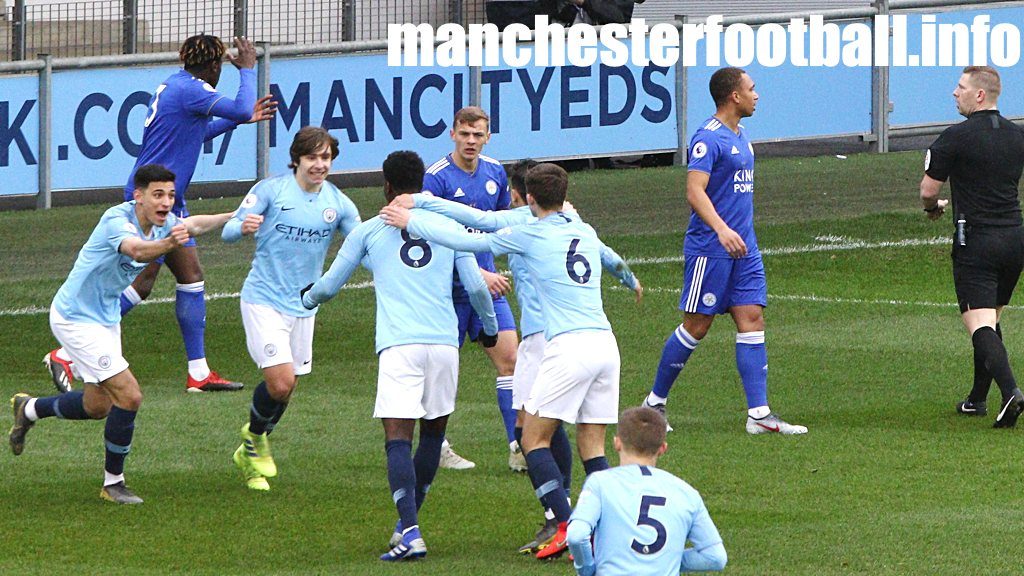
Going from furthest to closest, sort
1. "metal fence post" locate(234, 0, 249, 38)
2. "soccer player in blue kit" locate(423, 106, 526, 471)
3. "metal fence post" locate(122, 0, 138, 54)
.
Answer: "metal fence post" locate(234, 0, 249, 38), "metal fence post" locate(122, 0, 138, 54), "soccer player in blue kit" locate(423, 106, 526, 471)

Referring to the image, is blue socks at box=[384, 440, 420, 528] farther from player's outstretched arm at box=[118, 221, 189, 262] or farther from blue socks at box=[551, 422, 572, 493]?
player's outstretched arm at box=[118, 221, 189, 262]

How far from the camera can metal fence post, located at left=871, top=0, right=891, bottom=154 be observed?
2195 cm

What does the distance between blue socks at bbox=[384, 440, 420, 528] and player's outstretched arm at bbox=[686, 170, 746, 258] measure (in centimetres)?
306

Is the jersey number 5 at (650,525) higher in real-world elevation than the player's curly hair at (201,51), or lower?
lower

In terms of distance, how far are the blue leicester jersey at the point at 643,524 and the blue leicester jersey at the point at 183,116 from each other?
274 inches

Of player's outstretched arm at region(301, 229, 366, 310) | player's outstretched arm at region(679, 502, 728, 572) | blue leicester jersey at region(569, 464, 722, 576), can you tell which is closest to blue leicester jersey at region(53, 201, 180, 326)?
player's outstretched arm at region(301, 229, 366, 310)

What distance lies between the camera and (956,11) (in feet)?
74.0

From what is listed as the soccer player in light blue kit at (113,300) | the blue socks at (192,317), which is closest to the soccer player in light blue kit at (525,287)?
the soccer player in light blue kit at (113,300)

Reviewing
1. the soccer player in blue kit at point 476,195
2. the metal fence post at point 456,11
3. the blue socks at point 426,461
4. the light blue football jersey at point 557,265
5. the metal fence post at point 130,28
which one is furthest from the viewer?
the metal fence post at point 456,11

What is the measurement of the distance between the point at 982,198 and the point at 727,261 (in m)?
1.61

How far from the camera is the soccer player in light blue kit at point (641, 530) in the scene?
18.9 ft

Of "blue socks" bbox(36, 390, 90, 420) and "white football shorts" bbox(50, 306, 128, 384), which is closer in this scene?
"white football shorts" bbox(50, 306, 128, 384)

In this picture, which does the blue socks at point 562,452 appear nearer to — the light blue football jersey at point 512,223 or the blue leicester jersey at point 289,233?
Result: the light blue football jersey at point 512,223

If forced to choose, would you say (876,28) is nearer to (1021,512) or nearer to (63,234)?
(63,234)
